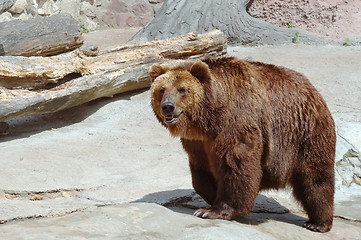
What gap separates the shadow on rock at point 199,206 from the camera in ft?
15.3

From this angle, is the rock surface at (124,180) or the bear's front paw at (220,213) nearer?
the rock surface at (124,180)

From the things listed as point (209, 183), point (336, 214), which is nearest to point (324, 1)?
point (336, 214)

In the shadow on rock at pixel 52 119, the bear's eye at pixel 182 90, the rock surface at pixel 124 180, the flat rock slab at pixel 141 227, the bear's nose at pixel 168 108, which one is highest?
the bear's eye at pixel 182 90

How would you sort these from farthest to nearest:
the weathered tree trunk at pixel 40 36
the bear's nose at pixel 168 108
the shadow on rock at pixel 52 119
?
the weathered tree trunk at pixel 40 36
the shadow on rock at pixel 52 119
the bear's nose at pixel 168 108

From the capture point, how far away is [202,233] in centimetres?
354

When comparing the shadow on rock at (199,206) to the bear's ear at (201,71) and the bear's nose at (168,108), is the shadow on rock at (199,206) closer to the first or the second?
the bear's nose at (168,108)

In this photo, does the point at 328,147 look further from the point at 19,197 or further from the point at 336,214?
the point at 19,197

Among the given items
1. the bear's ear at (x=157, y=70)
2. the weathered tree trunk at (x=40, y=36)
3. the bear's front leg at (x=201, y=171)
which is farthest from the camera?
the weathered tree trunk at (x=40, y=36)

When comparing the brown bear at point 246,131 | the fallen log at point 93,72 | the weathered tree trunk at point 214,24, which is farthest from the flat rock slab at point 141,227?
the weathered tree trunk at point 214,24

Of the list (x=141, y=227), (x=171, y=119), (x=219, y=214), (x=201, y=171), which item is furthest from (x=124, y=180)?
(x=141, y=227)

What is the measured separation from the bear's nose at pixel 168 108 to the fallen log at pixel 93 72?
12.0 ft

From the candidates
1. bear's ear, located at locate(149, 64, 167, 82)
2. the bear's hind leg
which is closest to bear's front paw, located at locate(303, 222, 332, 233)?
the bear's hind leg

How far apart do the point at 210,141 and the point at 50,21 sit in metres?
5.22

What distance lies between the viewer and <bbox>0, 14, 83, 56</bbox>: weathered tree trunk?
25.6ft
